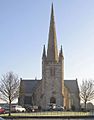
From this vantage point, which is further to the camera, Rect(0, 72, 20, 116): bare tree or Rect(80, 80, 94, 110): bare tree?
Rect(80, 80, 94, 110): bare tree

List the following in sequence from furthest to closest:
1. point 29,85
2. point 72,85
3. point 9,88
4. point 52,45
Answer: point 72,85, point 29,85, point 52,45, point 9,88

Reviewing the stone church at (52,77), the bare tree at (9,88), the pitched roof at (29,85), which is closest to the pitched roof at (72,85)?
the pitched roof at (29,85)

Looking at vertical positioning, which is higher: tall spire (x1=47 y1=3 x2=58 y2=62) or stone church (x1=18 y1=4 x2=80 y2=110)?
tall spire (x1=47 y1=3 x2=58 y2=62)

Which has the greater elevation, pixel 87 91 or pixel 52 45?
pixel 52 45

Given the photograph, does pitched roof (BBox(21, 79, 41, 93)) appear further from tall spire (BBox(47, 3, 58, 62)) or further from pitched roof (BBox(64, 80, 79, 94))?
tall spire (BBox(47, 3, 58, 62))

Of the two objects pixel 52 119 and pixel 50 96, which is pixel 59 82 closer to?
pixel 50 96

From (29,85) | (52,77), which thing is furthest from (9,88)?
(29,85)

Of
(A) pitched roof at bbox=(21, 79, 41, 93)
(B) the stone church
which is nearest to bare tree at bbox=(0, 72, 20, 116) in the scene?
(B) the stone church

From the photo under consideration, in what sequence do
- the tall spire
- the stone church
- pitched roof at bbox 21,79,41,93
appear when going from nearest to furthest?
the stone church
the tall spire
pitched roof at bbox 21,79,41,93

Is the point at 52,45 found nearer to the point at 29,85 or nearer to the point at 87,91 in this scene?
the point at 87,91

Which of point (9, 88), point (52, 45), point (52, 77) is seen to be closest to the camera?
point (9, 88)

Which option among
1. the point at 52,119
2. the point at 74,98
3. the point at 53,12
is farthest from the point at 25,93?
the point at 52,119

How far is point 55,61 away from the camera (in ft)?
332

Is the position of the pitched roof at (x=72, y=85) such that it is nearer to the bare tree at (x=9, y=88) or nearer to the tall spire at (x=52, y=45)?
the tall spire at (x=52, y=45)
